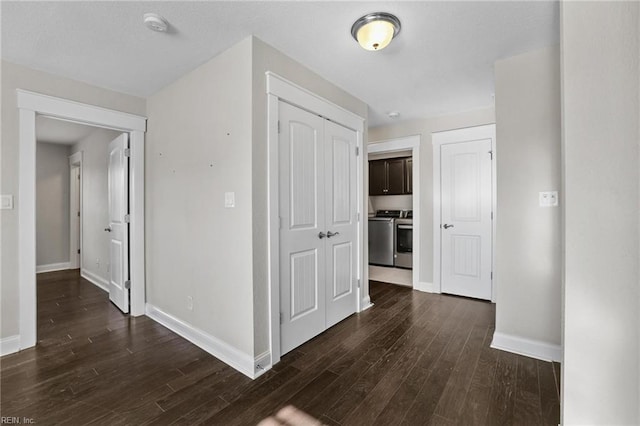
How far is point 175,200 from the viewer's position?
110 inches

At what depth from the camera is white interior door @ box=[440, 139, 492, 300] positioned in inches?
142

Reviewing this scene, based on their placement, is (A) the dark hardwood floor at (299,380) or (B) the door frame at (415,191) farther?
(B) the door frame at (415,191)

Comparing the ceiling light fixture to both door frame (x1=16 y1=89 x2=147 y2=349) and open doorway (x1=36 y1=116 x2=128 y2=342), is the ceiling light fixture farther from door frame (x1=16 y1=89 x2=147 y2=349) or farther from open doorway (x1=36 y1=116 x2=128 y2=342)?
open doorway (x1=36 y1=116 x2=128 y2=342)

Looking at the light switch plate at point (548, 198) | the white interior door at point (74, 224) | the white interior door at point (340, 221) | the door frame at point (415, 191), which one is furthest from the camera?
the white interior door at point (74, 224)

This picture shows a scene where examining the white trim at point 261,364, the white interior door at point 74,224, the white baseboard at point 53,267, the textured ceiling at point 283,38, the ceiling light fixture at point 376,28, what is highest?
the textured ceiling at point 283,38

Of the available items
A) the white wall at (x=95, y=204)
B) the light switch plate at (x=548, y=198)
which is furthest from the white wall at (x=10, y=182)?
the light switch plate at (x=548, y=198)

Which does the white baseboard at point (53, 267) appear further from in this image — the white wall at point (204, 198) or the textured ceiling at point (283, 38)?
the textured ceiling at point (283, 38)

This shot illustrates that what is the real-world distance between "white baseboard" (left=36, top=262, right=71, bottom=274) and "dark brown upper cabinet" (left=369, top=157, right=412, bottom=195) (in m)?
6.13

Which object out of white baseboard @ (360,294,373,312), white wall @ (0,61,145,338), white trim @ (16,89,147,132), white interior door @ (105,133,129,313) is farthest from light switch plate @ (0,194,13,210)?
white baseboard @ (360,294,373,312)

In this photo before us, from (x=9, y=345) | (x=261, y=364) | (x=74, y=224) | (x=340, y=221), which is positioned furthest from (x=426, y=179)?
(x=74, y=224)

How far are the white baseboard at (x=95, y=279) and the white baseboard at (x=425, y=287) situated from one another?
4.43 m

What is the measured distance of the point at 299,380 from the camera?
6.48 feet

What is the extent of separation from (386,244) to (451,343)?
2.97 meters

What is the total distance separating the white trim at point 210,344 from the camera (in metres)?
2.07
